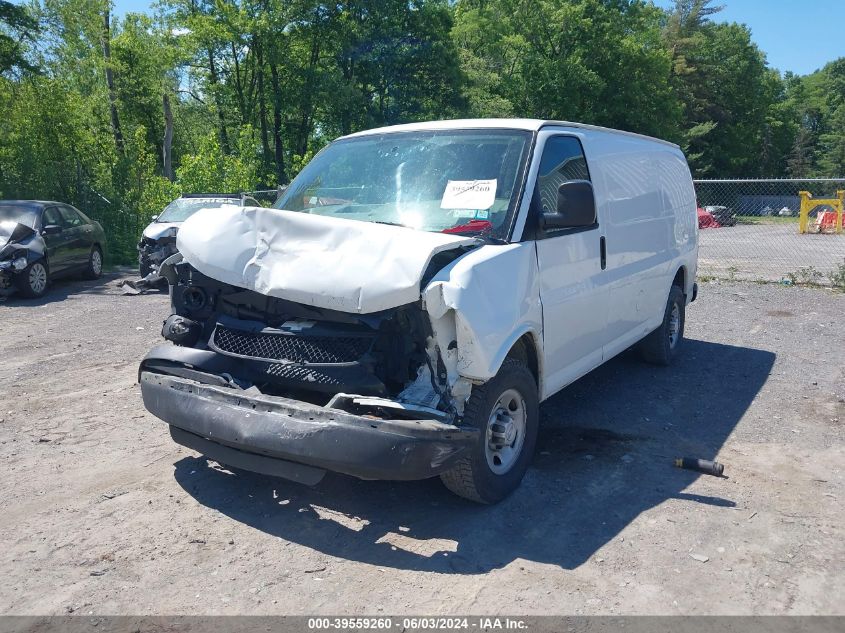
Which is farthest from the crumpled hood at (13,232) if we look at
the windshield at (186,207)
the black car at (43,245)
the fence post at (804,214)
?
the fence post at (804,214)

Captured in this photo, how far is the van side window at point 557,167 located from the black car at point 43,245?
10.1 meters

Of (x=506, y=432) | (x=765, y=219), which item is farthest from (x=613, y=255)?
(x=765, y=219)

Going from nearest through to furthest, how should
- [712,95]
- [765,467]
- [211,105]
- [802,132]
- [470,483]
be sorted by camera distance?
[470,483]
[765,467]
[211,105]
[712,95]
[802,132]

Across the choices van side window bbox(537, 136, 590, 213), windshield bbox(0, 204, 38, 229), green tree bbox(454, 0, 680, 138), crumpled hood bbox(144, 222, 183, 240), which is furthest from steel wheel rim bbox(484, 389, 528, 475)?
green tree bbox(454, 0, 680, 138)

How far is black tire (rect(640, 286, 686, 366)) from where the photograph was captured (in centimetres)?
752

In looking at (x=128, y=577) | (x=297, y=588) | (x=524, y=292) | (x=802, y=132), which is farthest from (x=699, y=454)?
(x=802, y=132)

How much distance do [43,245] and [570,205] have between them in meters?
11.1

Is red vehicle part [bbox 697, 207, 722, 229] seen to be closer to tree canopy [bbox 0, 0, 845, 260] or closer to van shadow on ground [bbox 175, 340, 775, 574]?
tree canopy [bbox 0, 0, 845, 260]

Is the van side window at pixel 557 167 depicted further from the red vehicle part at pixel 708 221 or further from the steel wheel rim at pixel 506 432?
the red vehicle part at pixel 708 221

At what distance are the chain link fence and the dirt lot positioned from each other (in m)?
8.26

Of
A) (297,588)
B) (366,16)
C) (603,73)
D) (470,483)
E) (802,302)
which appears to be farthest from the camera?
(603,73)

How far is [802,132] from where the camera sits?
6906 cm

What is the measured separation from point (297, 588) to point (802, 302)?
10772 millimetres

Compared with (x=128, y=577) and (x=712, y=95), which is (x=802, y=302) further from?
(x=712, y=95)
